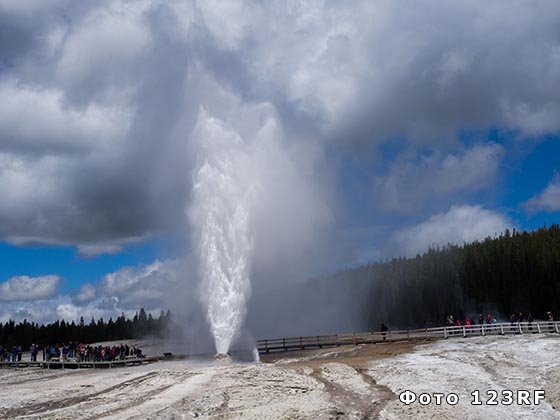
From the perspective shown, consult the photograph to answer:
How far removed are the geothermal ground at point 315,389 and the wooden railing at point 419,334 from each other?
711 cm

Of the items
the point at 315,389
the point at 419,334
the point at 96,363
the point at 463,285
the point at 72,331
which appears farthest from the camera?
the point at 72,331

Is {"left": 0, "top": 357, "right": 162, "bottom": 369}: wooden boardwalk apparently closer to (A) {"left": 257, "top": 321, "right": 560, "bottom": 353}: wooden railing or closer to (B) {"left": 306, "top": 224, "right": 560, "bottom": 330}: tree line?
(A) {"left": 257, "top": 321, "right": 560, "bottom": 353}: wooden railing

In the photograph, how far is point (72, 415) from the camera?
1738 centimetres

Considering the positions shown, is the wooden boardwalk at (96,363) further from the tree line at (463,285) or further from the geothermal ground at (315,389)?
the tree line at (463,285)

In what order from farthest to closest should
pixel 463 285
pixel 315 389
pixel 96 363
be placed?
1. pixel 463 285
2. pixel 96 363
3. pixel 315 389

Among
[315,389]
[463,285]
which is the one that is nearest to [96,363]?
[315,389]

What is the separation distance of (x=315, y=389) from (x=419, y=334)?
70.7 feet

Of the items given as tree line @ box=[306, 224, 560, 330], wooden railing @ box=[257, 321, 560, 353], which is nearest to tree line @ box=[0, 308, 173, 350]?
tree line @ box=[306, 224, 560, 330]

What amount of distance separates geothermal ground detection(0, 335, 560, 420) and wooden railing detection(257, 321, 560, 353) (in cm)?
711

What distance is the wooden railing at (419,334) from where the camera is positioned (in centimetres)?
3641

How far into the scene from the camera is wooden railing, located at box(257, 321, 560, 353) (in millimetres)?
36406

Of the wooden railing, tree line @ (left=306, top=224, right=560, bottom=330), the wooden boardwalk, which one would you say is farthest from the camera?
tree line @ (left=306, top=224, right=560, bottom=330)

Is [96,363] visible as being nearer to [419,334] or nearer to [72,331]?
[419,334]

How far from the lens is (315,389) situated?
Answer: 1959cm
